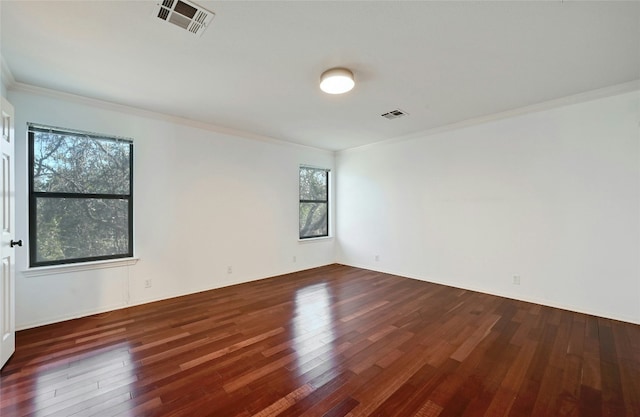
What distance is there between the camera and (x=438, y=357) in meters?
2.26

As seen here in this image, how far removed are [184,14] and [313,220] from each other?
4.33 metres

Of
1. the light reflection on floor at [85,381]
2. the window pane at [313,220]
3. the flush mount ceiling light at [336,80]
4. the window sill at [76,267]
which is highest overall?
the flush mount ceiling light at [336,80]

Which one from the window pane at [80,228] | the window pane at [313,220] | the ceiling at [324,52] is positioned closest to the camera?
the ceiling at [324,52]

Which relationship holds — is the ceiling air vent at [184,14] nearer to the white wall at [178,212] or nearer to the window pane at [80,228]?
the white wall at [178,212]

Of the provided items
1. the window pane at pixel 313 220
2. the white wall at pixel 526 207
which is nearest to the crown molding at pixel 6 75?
the window pane at pixel 313 220

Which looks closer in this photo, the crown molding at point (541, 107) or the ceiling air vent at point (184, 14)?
the ceiling air vent at point (184, 14)

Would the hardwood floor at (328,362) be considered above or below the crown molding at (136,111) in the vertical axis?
below

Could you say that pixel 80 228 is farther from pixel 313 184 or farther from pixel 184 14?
pixel 313 184

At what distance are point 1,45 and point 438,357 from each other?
4.29m

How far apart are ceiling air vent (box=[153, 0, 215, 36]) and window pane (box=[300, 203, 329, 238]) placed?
384 cm

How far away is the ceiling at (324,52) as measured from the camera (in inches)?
71.7

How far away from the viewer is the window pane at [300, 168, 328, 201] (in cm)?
560

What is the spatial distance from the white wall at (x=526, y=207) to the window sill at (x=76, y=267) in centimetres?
405

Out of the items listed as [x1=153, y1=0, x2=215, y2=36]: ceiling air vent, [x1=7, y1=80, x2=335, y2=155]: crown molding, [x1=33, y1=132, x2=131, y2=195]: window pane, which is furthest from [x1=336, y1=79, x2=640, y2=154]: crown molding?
[x1=33, y1=132, x2=131, y2=195]: window pane
